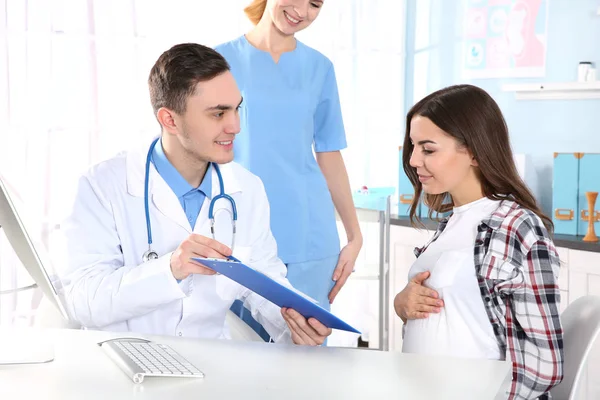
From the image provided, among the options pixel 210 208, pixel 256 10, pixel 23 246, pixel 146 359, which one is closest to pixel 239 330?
pixel 210 208

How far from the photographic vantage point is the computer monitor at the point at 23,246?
3.45 ft

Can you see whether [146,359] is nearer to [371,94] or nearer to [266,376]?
[266,376]

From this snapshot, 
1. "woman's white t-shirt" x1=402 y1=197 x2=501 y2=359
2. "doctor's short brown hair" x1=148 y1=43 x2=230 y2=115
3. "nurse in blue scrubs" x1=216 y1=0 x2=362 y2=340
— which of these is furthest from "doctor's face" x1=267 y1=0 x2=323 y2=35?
"woman's white t-shirt" x1=402 y1=197 x2=501 y2=359

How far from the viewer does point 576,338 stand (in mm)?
1510

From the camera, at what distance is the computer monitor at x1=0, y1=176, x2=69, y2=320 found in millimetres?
1051

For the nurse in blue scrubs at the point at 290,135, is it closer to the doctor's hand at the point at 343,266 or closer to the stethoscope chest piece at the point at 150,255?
the doctor's hand at the point at 343,266

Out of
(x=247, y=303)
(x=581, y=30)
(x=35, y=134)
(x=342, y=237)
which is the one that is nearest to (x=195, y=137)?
(x=247, y=303)

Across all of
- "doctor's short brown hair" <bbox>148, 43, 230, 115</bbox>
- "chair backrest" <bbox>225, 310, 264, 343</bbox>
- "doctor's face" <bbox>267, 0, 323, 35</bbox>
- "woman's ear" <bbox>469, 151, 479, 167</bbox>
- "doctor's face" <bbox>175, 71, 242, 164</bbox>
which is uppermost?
"doctor's face" <bbox>267, 0, 323, 35</bbox>

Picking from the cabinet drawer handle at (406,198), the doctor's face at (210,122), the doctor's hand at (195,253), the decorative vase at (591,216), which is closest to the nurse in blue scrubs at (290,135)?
the doctor's face at (210,122)

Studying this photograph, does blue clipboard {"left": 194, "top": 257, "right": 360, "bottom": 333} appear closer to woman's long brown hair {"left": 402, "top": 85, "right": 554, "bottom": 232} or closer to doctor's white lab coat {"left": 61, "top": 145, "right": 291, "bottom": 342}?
doctor's white lab coat {"left": 61, "top": 145, "right": 291, "bottom": 342}

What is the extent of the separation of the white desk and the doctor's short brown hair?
66 centimetres

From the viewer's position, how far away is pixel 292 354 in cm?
121

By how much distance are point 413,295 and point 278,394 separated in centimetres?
68

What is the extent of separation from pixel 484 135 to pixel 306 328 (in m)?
0.61
